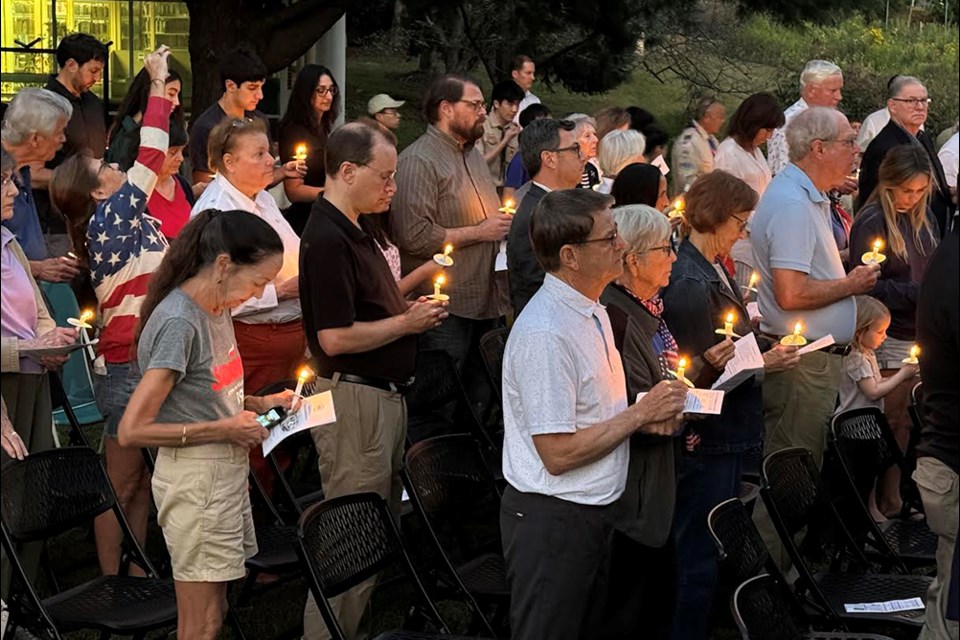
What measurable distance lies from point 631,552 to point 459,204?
9.34 feet

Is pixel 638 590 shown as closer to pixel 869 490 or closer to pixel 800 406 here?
pixel 800 406

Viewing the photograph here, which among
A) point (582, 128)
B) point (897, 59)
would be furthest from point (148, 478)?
point (897, 59)

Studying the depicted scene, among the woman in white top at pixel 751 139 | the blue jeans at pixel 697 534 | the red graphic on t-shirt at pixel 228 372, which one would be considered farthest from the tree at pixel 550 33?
the red graphic on t-shirt at pixel 228 372

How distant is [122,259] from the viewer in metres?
5.64

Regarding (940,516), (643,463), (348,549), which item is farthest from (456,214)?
(940,516)

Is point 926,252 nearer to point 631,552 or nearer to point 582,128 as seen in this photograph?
point 582,128

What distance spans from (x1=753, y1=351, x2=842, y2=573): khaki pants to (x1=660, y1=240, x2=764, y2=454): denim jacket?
775mm

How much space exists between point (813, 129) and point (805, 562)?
1.78 metres

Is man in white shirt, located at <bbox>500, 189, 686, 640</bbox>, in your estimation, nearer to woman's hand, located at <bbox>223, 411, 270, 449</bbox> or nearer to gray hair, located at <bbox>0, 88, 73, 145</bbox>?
woman's hand, located at <bbox>223, 411, 270, 449</bbox>

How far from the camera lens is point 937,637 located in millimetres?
4207

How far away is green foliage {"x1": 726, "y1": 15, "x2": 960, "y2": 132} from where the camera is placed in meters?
15.9

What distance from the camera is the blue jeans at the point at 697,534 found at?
199 inches

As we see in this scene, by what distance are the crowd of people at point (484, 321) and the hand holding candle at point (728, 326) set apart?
2.1 inches

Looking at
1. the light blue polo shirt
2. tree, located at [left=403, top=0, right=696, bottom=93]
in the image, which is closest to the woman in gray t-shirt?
the light blue polo shirt
